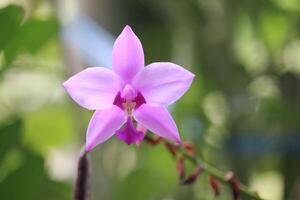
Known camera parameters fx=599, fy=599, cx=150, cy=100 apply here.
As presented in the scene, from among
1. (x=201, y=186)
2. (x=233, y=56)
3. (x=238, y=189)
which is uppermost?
(x=238, y=189)

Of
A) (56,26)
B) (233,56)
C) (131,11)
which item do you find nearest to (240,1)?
(233,56)

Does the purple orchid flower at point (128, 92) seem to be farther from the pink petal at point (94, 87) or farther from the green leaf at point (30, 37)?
the green leaf at point (30, 37)

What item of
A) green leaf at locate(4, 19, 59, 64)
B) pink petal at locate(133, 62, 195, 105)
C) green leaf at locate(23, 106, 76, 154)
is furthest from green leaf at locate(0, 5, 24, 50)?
green leaf at locate(23, 106, 76, 154)

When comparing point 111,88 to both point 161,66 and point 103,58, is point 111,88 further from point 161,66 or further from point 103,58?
point 103,58

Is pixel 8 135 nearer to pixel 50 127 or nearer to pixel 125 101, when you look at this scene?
pixel 125 101

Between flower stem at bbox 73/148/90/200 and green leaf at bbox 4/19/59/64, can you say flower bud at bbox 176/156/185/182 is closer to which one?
flower stem at bbox 73/148/90/200
